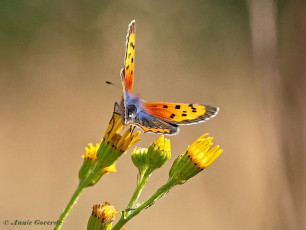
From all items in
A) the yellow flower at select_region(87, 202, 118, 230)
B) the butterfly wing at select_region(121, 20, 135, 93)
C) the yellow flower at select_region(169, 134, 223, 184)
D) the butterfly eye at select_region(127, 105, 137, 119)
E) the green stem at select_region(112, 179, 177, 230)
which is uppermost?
the butterfly wing at select_region(121, 20, 135, 93)

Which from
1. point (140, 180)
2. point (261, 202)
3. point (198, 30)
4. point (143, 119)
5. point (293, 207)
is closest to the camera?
point (140, 180)

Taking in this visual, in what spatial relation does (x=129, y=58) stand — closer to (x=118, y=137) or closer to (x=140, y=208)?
(x=118, y=137)

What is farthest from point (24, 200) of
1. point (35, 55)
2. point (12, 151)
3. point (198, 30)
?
point (198, 30)

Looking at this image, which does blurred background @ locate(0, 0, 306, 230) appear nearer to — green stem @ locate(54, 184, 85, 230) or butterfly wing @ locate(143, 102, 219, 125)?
butterfly wing @ locate(143, 102, 219, 125)

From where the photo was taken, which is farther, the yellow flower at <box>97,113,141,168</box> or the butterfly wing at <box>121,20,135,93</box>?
the butterfly wing at <box>121,20,135,93</box>

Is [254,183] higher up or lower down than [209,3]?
lower down

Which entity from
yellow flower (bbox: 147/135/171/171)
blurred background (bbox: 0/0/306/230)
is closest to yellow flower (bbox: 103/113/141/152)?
yellow flower (bbox: 147/135/171/171)

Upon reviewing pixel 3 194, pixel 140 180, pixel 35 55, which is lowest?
pixel 3 194

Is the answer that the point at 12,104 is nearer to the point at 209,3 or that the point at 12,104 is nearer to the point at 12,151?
the point at 12,151

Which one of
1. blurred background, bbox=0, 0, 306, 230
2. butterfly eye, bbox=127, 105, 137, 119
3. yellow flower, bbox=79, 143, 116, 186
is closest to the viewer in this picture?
butterfly eye, bbox=127, 105, 137, 119
